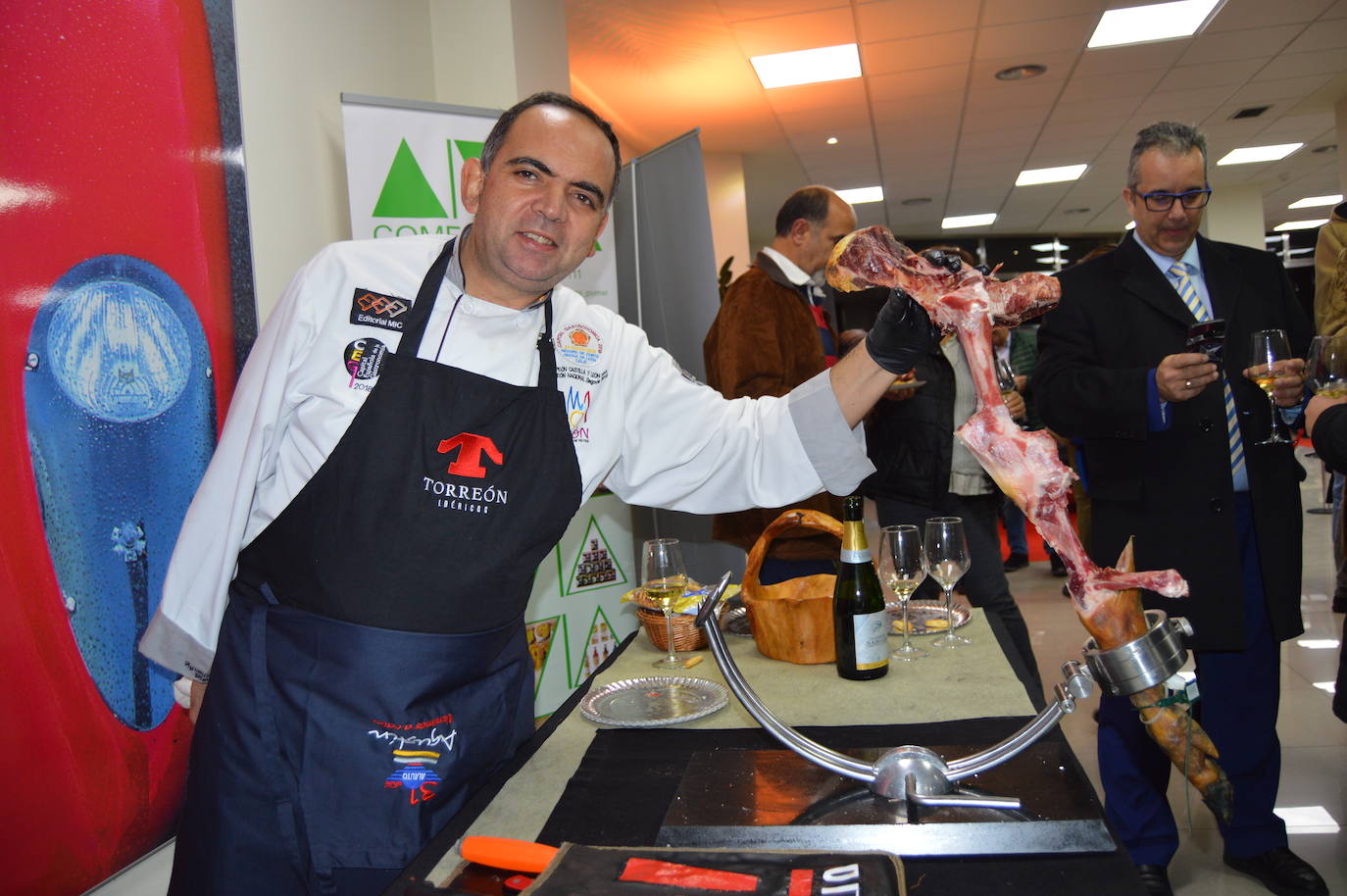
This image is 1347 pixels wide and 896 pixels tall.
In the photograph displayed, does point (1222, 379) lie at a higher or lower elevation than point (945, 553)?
higher

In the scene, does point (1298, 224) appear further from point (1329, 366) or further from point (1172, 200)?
point (1329, 366)

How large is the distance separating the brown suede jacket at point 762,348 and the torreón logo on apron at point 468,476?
162 cm

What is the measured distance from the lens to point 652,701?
142 cm

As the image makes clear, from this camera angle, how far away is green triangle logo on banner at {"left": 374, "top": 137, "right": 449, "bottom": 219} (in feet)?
9.39

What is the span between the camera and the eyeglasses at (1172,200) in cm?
222

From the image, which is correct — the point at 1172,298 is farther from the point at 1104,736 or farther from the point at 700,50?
the point at 700,50

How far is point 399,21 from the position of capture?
11.2 ft

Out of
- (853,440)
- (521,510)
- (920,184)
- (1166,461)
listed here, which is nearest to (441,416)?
(521,510)

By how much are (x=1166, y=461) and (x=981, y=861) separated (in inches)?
65.2

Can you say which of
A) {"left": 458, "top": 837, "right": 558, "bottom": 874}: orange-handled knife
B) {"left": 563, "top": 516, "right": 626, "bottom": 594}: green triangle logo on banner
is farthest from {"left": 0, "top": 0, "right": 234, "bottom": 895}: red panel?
{"left": 563, "top": 516, "right": 626, "bottom": 594}: green triangle logo on banner

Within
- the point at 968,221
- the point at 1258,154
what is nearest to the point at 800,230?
the point at 1258,154

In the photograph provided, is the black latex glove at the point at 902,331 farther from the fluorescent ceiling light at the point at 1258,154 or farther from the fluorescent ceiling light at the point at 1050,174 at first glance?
the fluorescent ceiling light at the point at 1258,154

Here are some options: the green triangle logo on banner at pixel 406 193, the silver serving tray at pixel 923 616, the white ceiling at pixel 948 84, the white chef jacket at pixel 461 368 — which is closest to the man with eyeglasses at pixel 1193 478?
the silver serving tray at pixel 923 616

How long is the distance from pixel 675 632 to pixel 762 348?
4.69ft
